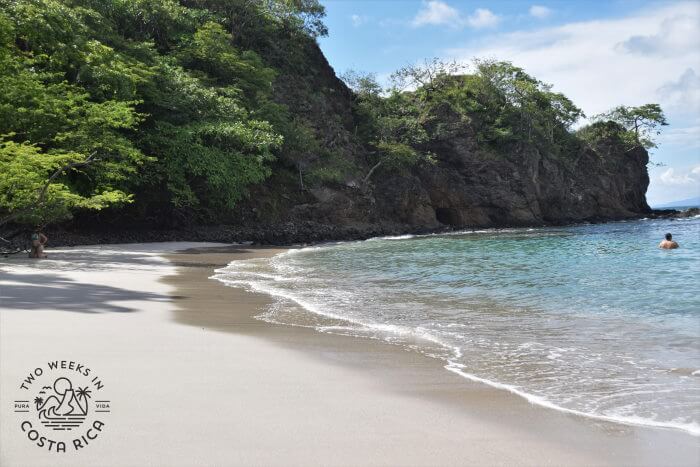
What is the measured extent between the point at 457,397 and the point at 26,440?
2992 mm

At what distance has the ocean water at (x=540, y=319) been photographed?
14.8 feet

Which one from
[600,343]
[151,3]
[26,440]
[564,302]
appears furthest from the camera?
[151,3]

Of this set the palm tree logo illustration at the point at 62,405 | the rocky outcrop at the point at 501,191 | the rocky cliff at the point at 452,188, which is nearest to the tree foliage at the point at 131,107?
the rocky cliff at the point at 452,188

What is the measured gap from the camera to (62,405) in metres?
3.48

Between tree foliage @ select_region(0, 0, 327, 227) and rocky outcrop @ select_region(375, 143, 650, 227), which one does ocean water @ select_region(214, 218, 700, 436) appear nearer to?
tree foliage @ select_region(0, 0, 327, 227)

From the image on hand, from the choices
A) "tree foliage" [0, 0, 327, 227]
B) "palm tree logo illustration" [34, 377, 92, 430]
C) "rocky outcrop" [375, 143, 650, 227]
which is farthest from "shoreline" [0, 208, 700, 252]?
"palm tree logo illustration" [34, 377, 92, 430]

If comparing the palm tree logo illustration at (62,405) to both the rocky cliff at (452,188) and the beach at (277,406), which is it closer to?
the beach at (277,406)

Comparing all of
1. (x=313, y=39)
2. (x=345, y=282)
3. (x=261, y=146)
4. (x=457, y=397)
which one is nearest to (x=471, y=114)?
(x=313, y=39)

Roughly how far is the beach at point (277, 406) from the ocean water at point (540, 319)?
47 centimetres

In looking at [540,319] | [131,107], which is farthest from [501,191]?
[540,319]

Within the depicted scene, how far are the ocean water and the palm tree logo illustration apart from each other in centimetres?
323

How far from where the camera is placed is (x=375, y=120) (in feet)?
151

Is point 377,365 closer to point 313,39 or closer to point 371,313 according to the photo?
point 371,313

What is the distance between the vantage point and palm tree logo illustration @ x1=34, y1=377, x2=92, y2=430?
3.23m
